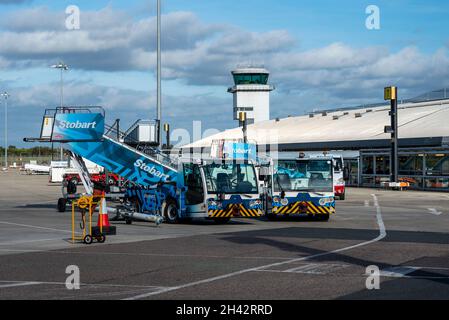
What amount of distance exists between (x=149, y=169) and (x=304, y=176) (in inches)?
225

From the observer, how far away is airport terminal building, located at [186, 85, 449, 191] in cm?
5300

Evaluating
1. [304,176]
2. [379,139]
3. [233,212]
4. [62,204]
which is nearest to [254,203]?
[233,212]

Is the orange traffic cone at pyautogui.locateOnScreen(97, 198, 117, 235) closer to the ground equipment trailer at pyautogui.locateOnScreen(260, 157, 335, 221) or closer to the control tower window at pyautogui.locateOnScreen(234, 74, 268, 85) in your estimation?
the ground equipment trailer at pyautogui.locateOnScreen(260, 157, 335, 221)

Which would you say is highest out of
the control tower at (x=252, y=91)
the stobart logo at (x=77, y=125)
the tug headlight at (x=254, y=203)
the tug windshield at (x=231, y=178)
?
the control tower at (x=252, y=91)

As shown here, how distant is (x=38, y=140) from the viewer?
29.7m

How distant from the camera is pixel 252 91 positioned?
102 m

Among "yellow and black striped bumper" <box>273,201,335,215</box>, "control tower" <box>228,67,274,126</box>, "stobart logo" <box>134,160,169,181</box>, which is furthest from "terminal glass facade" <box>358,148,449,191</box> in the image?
"control tower" <box>228,67,274,126</box>

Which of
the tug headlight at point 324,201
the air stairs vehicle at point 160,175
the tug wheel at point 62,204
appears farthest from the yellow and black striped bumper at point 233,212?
the tug wheel at point 62,204

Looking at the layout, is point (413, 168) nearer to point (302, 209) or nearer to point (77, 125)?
point (302, 209)

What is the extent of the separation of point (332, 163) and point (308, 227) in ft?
11.0

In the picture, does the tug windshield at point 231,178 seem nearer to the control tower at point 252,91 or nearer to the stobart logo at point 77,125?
the stobart logo at point 77,125

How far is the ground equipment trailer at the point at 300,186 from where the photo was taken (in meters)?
25.6

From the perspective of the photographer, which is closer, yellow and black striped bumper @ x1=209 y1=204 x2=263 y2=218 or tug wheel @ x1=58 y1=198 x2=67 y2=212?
yellow and black striped bumper @ x1=209 y1=204 x2=263 y2=218
